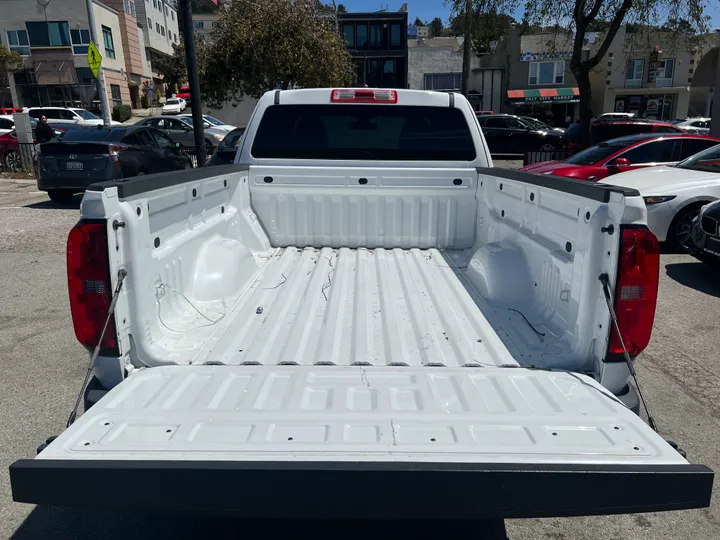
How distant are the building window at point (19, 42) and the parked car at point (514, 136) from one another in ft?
133

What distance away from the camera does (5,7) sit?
4538 centimetres

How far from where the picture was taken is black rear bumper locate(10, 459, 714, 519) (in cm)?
179

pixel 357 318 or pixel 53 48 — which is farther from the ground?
pixel 53 48

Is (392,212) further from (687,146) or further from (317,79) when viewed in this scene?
(317,79)

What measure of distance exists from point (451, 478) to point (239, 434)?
2.52 feet

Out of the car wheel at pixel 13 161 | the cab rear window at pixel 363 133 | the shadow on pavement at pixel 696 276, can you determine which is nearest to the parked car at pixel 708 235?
the shadow on pavement at pixel 696 276

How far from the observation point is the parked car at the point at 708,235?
6.86 metres

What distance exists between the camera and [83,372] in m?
4.64

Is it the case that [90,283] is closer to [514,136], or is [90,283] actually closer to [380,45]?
[514,136]

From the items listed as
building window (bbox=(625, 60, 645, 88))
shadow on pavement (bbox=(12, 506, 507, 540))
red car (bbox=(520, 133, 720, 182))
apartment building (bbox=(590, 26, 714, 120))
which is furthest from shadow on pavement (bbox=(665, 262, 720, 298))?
building window (bbox=(625, 60, 645, 88))

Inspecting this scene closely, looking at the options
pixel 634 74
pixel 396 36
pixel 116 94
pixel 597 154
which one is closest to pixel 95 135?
pixel 597 154

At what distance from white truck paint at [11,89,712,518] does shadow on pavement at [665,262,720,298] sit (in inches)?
157

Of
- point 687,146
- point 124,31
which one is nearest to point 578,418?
point 687,146

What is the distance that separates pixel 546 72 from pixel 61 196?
43.9 metres
